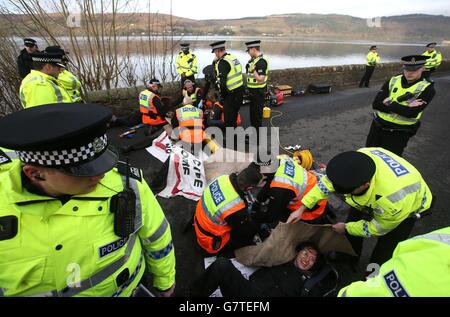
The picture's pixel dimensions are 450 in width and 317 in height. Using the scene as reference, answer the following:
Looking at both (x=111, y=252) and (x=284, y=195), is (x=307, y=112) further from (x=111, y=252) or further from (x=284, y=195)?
(x=111, y=252)

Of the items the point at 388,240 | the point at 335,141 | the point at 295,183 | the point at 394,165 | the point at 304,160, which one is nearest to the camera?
the point at 394,165

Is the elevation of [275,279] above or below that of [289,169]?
below

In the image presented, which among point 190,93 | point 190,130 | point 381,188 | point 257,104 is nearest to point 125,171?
point 381,188

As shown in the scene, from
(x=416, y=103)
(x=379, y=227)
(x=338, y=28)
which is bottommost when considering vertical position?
(x=379, y=227)

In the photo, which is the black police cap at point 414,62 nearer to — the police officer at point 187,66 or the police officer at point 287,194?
the police officer at point 287,194

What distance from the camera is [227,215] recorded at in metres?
2.57

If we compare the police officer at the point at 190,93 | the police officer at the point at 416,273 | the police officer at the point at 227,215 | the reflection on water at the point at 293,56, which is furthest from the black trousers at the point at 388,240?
the reflection on water at the point at 293,56

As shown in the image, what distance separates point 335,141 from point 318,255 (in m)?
3.79

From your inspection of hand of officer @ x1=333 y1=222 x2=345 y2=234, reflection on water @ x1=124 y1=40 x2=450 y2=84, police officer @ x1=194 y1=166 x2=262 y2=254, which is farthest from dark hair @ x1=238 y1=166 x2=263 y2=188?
reflection on water @ x1=124 y1=40 x2=450 y2=84

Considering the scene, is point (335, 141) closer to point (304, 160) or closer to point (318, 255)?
point (304, 160)

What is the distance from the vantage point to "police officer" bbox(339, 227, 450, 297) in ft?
3.12

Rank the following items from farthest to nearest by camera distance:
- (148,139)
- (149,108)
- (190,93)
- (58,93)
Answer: (190,93)
(149,108)
(148,139)
(58,93)

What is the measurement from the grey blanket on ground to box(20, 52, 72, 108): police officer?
3100 mm

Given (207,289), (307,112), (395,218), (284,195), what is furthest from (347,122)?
(207,289)
